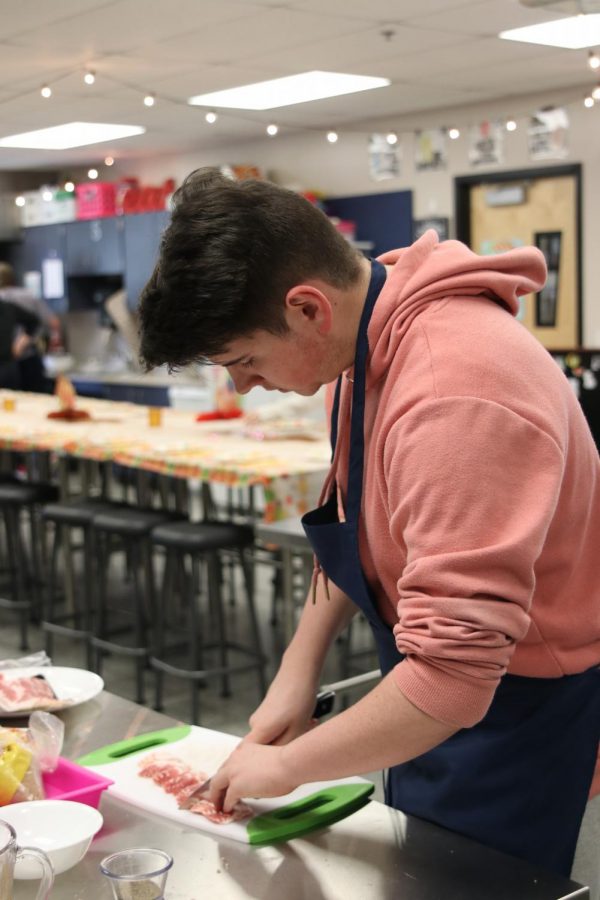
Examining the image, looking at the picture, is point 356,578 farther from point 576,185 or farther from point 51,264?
point 51,264

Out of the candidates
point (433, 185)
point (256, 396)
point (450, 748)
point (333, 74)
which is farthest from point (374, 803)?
point (433, 185)

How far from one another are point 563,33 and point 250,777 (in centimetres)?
532

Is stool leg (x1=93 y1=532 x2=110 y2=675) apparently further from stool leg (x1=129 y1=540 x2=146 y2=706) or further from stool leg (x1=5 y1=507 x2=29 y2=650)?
stool leg (x1=5 y1=507 x2=29 y2=650)

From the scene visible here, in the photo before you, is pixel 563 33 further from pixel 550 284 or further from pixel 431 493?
pixel 431 493

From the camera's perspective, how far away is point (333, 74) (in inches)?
272

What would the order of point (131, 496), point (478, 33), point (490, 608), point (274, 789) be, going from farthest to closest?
point (131, 496) < point (478, 33) < point (274, 789) < point (490, 608)

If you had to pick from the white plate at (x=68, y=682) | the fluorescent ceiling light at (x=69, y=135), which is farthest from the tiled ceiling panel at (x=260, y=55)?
the white plate at (x=68, y=682)

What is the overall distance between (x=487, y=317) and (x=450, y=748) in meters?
0.60

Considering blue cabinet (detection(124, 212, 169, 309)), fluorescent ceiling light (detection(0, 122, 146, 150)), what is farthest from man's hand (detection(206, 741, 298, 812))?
blue cabinet (detection(124, 212, 169, 309))

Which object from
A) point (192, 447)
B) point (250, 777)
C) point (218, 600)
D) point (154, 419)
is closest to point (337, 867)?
point (250, 777)

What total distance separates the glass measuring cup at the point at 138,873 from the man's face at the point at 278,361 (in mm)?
598

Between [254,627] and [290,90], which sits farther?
[290,90]

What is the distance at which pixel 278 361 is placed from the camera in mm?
1429

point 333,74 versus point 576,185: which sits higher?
point 333,74
